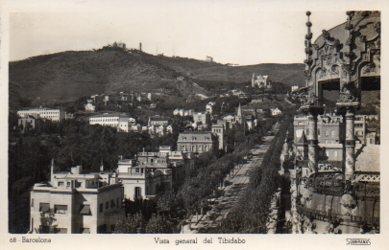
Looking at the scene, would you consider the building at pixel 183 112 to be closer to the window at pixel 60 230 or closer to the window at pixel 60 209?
the window at pixel 60 209

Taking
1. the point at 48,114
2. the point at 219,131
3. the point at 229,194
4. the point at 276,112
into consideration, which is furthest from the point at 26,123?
the point at 276,112

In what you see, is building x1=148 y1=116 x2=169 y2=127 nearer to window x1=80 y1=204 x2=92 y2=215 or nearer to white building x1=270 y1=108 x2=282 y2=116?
window x1=80 y1=204 x2=92 y2=215

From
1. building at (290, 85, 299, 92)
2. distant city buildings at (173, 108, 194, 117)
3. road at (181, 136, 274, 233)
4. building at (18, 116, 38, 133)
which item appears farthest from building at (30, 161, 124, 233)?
building at (290, 85, 299, 92)

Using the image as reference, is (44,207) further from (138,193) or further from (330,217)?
(330,217)

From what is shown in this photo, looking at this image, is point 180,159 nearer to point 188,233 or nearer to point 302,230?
point 188,233

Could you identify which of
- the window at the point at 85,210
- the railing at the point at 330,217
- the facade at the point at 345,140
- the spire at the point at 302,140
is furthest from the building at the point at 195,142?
the railing at the point at 330,217

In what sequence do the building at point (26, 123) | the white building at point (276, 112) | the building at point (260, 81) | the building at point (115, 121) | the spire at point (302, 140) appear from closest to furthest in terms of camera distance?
the building at point (26, 123)
the spire at point (302, 140)
the building at point (260, 81)
the building at point (115, 121)
the white building at point (276, 112)
